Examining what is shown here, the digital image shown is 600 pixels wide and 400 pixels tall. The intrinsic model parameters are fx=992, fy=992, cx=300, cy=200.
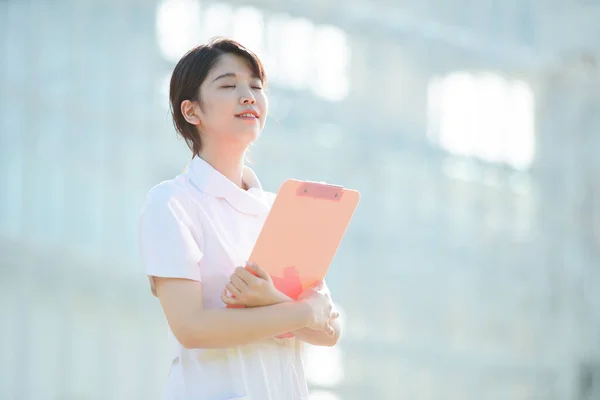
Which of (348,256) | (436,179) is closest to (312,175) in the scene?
(348,256)

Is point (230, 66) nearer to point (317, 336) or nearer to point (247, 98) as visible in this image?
point (247, 98)

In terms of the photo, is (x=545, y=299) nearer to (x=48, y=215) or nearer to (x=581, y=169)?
(x=581, y=169)

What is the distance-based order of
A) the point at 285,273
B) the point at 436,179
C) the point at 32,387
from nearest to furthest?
the point at 285,273 → the point at 32,387 → the point at 436,179

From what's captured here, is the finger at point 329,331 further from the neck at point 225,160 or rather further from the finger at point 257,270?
the neck at point 225,160

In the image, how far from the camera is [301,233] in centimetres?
138

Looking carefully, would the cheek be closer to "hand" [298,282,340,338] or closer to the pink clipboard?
the pink clipboard

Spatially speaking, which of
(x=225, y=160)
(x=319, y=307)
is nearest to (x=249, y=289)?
(x=319, y=307)

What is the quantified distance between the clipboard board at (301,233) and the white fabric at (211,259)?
0.07 m

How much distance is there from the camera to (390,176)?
26.4ft

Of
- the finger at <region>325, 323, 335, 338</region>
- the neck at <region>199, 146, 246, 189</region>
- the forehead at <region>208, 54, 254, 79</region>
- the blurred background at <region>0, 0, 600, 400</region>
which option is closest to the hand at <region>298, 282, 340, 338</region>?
the finger at <region>325, 323, 335, 338</region>

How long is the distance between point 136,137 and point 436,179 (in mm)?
2630

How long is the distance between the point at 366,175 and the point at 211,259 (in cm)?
661

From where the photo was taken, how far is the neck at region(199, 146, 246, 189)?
1.47 m

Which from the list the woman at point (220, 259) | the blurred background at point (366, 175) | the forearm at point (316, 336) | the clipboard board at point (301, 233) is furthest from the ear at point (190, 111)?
the blurred background at point (366, 175)
